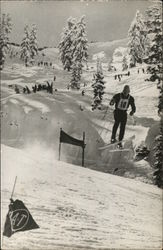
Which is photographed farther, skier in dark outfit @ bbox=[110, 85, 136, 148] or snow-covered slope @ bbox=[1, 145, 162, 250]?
skier in dark outfit @ bbox=[110, 85, 136, 148]

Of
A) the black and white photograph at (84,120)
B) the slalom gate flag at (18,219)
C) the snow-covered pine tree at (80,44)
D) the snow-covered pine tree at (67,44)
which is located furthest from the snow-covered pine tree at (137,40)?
the slalom gate flag at (18,219)

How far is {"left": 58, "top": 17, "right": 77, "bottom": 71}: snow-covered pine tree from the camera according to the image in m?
4.00

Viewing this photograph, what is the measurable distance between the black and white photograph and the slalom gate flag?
0.04ft

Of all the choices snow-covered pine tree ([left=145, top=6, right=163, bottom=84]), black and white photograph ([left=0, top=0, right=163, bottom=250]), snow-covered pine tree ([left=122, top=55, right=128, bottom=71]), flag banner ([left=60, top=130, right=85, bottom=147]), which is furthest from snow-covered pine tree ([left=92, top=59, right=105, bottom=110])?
snow-covered pine tree ([left=145, top=6, right=163, bottom=84])

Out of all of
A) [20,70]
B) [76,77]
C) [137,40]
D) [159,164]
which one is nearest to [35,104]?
[20,70]

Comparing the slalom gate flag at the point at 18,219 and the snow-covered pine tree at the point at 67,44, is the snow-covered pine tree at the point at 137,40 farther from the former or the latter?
the slalom gate flag at the point at 18,219

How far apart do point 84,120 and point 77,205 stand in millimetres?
733

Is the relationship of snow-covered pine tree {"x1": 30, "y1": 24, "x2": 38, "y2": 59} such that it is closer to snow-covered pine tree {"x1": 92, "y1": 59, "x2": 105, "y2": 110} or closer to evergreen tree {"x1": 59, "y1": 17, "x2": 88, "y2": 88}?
evergreen tree {"x1": 59, "y1": 17, "x2": 88, "y2": 88}

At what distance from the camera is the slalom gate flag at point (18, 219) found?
3.55 meters

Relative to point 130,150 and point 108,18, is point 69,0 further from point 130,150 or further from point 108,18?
point 130,150

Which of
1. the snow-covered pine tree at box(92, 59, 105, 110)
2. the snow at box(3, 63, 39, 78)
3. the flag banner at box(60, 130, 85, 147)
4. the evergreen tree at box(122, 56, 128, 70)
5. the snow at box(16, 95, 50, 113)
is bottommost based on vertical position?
the flag banner at box(60, 130, 85, 147)

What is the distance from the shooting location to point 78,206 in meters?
3.74

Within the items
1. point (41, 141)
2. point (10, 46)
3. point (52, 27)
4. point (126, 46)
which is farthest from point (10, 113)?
point (126, 46)

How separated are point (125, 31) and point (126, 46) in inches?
5.3
